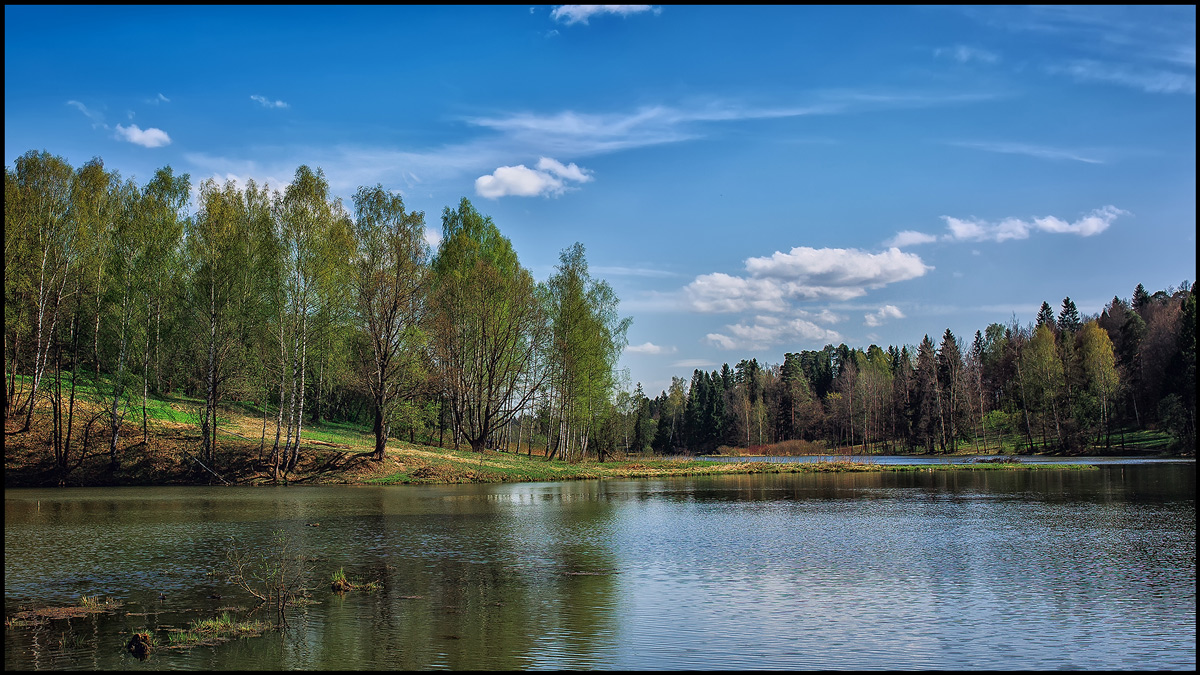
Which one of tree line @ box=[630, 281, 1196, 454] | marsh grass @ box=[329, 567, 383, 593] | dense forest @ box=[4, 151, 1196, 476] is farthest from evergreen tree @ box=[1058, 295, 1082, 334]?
marsh grass @ box=[329, 567, 383, 593]

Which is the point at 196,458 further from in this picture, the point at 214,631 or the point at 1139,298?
the point at 1139,298

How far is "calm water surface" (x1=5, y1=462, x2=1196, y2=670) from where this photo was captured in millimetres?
11492

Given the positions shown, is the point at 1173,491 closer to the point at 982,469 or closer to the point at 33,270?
the point at 982,469

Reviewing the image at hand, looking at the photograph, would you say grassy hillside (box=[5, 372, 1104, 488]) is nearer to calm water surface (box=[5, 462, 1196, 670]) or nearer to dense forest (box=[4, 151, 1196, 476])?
dense forest (box=[4, 151, 1196, 476])

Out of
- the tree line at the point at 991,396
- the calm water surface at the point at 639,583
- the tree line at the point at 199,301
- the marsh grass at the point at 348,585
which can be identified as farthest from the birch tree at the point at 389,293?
the tree line at the point at 991,396

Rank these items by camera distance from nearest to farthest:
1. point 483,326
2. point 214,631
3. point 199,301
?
point 214,631 < point 199,301 < point 483,326

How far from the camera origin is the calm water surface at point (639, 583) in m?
11.5

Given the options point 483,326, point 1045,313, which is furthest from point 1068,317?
point 483,326

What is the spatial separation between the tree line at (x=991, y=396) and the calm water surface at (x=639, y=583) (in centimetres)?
6633

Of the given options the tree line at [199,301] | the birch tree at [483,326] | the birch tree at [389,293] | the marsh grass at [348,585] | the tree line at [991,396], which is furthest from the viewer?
the tree line at [991,396]

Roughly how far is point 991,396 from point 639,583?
13067 centimetres

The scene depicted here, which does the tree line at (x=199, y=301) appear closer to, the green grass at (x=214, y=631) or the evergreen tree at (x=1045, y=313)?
the green grass at (x=214, y=631)

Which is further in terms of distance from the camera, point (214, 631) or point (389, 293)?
point (389, 293)

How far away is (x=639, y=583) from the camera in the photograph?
16.8m
